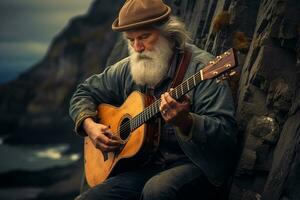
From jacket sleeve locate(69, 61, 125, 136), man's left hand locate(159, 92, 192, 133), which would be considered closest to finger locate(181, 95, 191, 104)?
man's left hand locate(159, 92, 192, 133)

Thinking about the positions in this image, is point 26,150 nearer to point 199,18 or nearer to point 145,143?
point 199,18

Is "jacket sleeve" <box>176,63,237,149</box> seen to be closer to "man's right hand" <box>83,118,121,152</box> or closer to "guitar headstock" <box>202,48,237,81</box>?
"guitar headstock" <box>202,48,237,81</box>

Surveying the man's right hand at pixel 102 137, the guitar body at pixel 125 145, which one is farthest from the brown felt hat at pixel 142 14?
the man's right hand at pixel 102 137

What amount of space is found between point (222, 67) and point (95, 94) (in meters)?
1.94

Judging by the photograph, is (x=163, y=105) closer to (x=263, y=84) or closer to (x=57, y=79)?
(x=263, y=84)

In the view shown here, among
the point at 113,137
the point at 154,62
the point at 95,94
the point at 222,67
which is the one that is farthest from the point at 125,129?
the point at 222,67

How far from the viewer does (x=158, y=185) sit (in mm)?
4160

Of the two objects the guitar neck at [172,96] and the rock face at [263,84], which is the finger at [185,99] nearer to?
the guitar neck at [172,96]

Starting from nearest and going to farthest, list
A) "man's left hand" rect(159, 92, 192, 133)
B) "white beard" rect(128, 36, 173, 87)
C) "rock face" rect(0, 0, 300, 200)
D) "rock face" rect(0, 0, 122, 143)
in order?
"man's left hand" rect(159, 92, 192, 133) < "rock face" rect(0, 0, 300, 200) < "white beard" rect(128, 36, 173, 87) < "rock face" rect(0, 0, 122, 143)

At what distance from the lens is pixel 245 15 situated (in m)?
5.46

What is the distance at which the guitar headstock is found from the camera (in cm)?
377

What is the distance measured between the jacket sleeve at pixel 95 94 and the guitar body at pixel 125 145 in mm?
102

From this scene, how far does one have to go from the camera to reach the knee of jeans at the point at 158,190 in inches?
161

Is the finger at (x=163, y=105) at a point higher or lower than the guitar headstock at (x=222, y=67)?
lower
